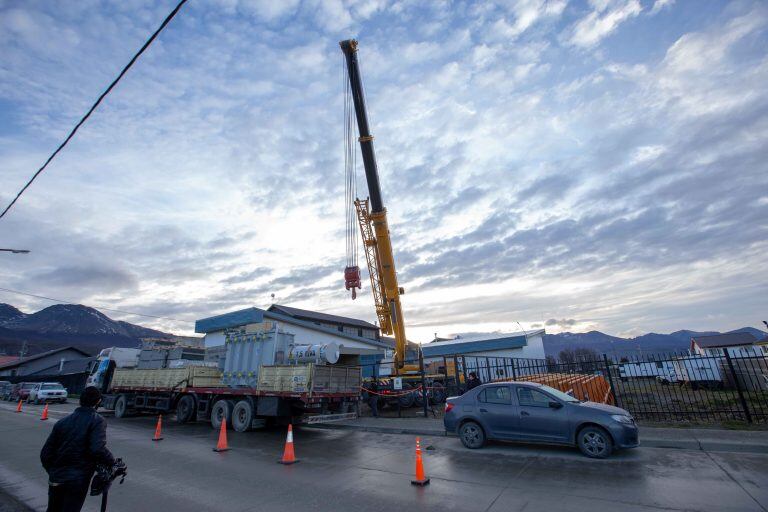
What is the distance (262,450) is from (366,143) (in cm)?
1235

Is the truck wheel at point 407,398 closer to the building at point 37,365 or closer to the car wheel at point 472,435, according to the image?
the car wheel at point 472,435

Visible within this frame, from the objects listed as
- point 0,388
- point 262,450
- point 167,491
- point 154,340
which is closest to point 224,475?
point 167,491

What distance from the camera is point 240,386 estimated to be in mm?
13805

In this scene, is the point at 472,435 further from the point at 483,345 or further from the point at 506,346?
the point at 483,345

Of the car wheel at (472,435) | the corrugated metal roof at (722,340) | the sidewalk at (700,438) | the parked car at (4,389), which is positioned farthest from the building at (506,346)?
the parked car at (4,389)

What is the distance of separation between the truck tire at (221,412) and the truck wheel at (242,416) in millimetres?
259

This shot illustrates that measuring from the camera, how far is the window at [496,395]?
30.2ft

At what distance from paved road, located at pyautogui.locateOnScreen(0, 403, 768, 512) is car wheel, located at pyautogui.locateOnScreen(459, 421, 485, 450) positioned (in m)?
0.30

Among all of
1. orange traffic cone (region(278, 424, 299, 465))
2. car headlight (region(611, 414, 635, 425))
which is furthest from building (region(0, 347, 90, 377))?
car headlight (region(611, 414, 635, 425))

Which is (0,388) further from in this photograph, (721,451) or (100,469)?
(721,451)

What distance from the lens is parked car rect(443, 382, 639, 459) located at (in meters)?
7.93

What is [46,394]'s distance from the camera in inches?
1228

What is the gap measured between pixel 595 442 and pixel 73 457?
28.4 ft

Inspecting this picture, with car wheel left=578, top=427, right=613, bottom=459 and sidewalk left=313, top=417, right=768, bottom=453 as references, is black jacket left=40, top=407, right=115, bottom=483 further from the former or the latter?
sidewalk left=313, top=417, right=768, bottom=453
